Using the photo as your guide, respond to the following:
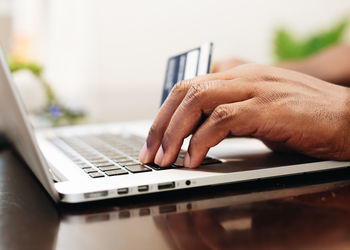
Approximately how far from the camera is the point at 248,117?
1.83 ft

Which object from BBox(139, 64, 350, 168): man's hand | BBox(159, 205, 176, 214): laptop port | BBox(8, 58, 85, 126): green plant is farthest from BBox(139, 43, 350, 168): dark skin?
BBox(8, 58, 85, 126): green plant

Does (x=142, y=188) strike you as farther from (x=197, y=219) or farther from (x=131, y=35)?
(x=131, y=35)

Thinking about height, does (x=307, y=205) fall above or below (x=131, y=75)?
above

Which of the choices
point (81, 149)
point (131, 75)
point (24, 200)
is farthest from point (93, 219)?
point (131, 75)

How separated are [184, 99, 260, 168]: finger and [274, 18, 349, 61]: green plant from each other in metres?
2.53

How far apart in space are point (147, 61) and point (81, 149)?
7.97 ft

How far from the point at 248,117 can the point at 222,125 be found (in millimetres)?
36

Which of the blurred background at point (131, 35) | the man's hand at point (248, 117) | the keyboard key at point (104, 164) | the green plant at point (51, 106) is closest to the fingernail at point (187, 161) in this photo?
the man's hand at point (248, 117)

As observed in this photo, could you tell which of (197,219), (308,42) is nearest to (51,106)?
(197,219)

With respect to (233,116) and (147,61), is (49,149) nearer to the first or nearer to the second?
(233,116)

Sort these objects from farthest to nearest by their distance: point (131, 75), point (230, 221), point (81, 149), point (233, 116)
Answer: point (131, 75) < point (81, 149) < point (233, 116) < point (230, 221)

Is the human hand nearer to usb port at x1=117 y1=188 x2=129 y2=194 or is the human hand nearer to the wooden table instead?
the wooden table

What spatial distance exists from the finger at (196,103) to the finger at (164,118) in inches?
1.0

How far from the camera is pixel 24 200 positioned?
1.70ft
